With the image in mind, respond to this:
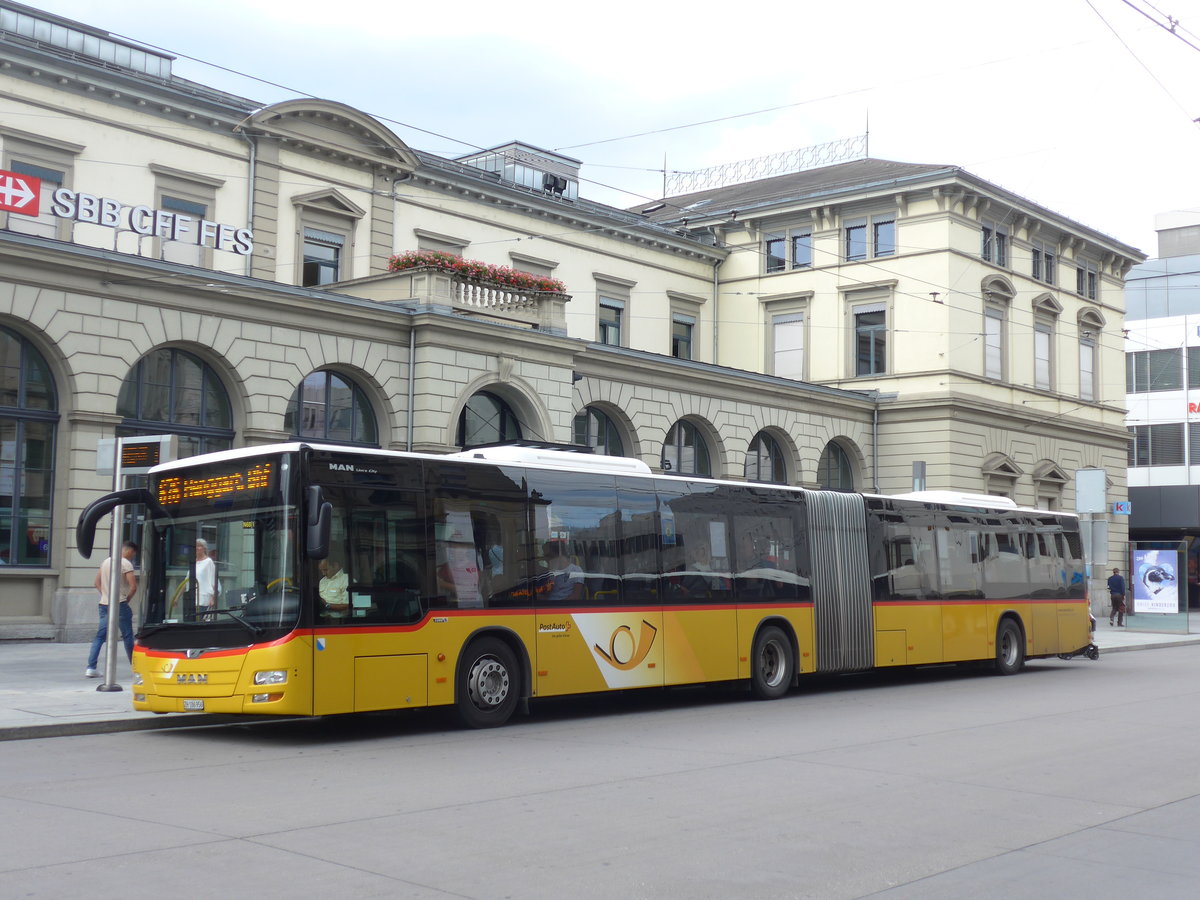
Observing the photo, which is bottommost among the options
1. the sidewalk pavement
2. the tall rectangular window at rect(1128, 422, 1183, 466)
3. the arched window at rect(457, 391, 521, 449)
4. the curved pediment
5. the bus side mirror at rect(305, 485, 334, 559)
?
the sidewalk pavement

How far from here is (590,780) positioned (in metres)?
10.4

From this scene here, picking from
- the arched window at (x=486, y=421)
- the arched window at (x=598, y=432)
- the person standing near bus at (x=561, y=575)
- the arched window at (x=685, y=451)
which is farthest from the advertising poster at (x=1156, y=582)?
the person standing near bus at (x=561, y=575)

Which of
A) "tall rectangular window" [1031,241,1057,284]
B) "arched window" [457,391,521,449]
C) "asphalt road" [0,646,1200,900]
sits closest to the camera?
"asphalt road" [0,646,1200,900]

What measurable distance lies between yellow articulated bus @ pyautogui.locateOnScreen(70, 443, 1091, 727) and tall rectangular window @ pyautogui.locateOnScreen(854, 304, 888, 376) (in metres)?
23.2

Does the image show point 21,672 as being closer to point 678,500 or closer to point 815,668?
point 678,500

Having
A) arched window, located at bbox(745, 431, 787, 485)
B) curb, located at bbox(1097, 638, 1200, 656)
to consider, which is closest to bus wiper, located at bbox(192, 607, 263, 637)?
curb, located at bbox(1097, 638, 1200, 656)

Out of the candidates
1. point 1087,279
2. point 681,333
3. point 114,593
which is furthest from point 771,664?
point 1087,279

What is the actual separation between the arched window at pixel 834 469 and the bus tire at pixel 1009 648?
58.4 ft

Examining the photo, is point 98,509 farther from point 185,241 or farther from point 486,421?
point 486,421

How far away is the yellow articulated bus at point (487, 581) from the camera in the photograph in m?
12.7

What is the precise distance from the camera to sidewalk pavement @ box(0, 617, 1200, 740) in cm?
1310

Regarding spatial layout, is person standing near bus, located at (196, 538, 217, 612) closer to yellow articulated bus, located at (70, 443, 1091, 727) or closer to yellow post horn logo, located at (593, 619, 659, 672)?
yellow articulated bus, located at (70, 443, 1091, 727)

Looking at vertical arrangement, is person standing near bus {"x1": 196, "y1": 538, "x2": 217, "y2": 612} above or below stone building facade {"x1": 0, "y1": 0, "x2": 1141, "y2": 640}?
below

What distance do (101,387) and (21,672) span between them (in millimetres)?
6433
